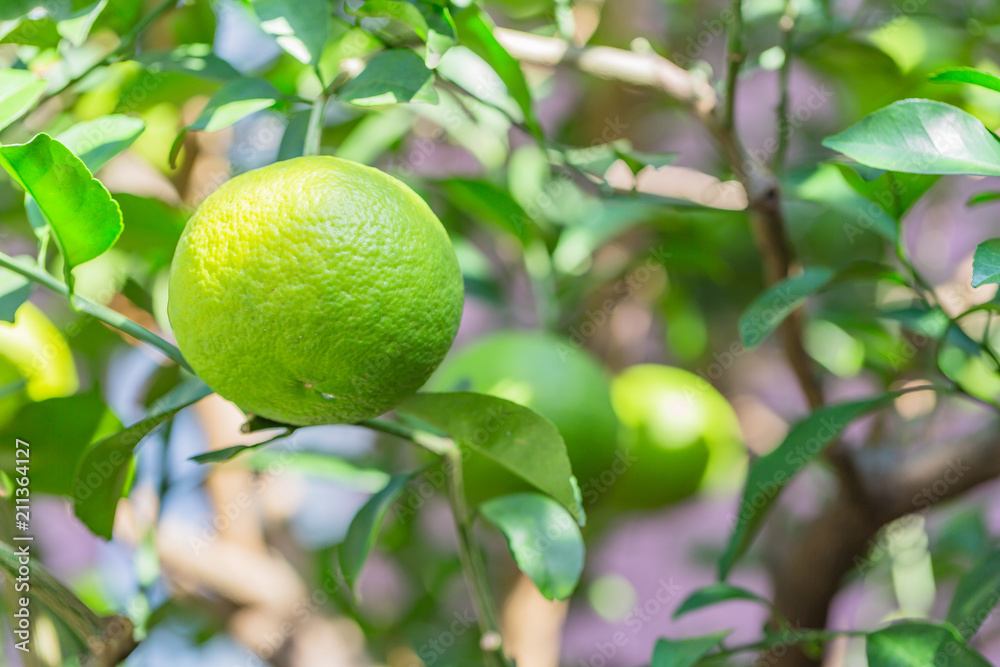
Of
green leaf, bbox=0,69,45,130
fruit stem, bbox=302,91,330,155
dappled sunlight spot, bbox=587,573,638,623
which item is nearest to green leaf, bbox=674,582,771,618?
fruit stem, bbox=302,91,330,155

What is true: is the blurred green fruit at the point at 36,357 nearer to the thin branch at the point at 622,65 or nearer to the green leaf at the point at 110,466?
the green leaf at the point at 110,466

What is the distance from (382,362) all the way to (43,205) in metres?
0.18

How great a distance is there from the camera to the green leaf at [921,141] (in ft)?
1.37

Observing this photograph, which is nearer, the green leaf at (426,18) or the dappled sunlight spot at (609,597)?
the green leaf at (426,18)

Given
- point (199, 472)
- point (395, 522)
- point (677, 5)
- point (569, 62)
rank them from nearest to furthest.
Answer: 1. point (569, 62)
2. point (199, 472)
3. point (395, 522)
4. point (677, 5)

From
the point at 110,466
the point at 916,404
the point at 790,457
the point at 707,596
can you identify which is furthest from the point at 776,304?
the point at 916,404

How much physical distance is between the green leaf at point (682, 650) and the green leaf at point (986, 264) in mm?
283

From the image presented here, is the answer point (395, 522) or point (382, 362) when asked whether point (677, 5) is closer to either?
point (395, 522)

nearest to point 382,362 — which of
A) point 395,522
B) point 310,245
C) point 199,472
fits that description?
point 310,245

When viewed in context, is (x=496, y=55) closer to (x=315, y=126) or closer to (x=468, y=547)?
(x=315, y=126)

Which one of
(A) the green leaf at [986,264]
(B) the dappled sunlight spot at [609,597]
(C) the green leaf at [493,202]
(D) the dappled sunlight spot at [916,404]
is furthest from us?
(B) the dappled sunlight spot at [609,597]

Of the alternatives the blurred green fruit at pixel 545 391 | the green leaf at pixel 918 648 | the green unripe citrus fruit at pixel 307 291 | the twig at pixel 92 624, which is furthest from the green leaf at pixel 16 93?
the green leaf at pixel 918 648

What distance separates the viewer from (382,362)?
0.42 metres

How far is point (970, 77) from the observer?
1.40 ft
